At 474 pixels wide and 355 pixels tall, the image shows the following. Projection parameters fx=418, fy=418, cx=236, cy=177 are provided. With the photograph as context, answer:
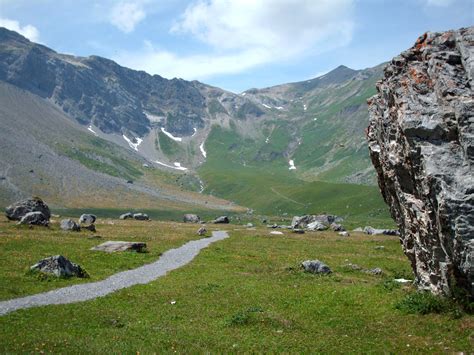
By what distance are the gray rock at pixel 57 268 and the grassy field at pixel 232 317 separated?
1.10 m

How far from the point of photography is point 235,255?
54188 millimetres

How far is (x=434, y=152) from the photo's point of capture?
23.1 m

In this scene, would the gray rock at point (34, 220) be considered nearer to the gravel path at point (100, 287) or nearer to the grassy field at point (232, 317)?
the grassy field at point (232, 317)

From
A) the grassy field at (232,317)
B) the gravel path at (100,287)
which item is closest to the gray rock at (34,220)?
the grassy field at (232,317)

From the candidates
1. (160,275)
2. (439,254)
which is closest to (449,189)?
(439,254)

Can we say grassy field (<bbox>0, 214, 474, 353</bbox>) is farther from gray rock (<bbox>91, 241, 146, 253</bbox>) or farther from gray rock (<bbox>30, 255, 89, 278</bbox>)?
gray rock (<bbox>91, 241, 146, 253</bbox>)

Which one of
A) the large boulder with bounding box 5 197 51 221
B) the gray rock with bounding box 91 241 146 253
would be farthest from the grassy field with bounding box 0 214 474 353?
the large boulder with bounding box 5 197 51 221

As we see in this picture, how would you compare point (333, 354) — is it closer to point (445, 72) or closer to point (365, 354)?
point (365, 354)

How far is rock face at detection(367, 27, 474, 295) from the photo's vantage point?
21.5 m

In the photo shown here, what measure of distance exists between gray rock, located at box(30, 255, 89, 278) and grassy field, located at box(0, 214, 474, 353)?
43.3 inches

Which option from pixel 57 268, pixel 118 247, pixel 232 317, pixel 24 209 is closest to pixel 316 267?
pixel 232 317

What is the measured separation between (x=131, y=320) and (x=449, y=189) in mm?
18765

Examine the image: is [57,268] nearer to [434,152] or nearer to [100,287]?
[100,287]

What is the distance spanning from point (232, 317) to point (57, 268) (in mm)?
17934
